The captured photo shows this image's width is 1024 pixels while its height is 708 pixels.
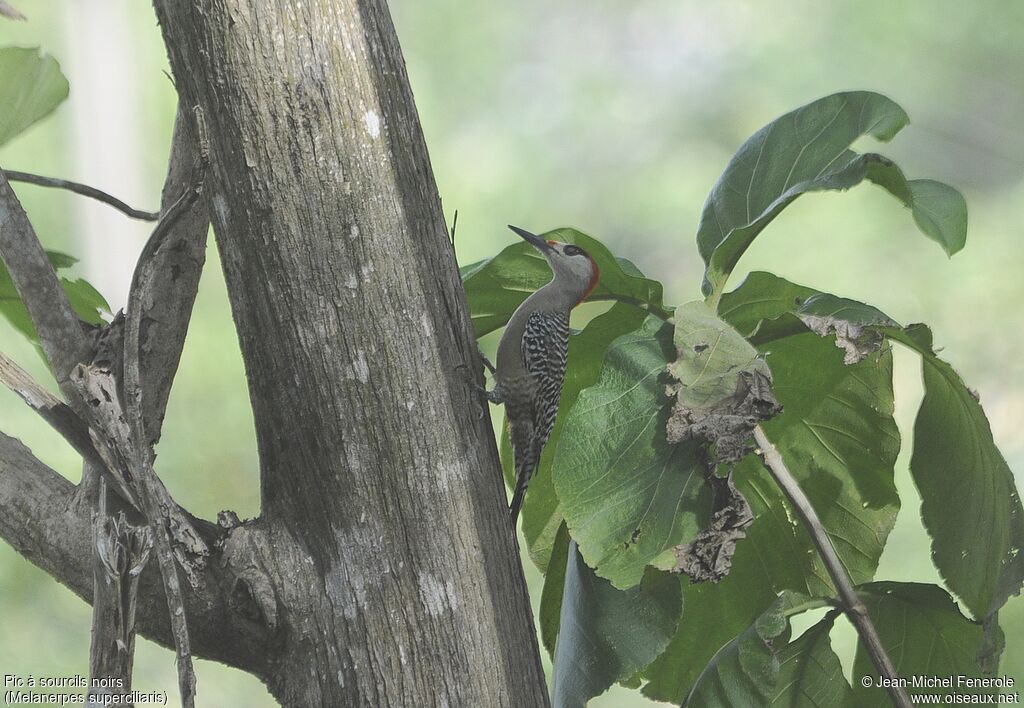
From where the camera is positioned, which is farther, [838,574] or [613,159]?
[613,159]

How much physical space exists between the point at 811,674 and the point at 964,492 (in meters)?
0.36

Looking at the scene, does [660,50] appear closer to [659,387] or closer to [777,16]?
[777,16]

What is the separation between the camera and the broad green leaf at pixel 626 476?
130cm

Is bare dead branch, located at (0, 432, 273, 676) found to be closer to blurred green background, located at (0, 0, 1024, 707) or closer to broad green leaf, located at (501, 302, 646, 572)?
broad green leaf, located at (501, 302, 646, 572)

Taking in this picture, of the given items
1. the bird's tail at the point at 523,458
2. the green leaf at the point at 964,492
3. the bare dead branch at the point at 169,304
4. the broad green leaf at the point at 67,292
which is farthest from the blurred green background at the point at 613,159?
the bare dead branch at the point at 169,304

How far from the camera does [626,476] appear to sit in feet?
4.31

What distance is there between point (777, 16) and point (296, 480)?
6.72 meters

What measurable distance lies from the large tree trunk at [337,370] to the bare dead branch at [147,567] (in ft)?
0.05

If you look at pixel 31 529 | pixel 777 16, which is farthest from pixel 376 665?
pixel 777 16

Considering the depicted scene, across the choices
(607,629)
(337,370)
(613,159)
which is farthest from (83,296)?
(613,159)

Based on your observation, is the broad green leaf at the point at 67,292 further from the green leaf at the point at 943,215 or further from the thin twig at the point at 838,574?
the green leaf at the point at 943,215

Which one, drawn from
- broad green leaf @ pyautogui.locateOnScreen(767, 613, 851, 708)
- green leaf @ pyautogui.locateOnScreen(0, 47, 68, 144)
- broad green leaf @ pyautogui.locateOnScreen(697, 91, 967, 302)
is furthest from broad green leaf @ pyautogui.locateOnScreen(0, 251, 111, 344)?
broad green leaf @ pyautogui.locateOnScreen(767, 613, 851, 708)

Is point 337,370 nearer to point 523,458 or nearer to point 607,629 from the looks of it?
point 607,629

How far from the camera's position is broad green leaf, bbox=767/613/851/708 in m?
1.47
